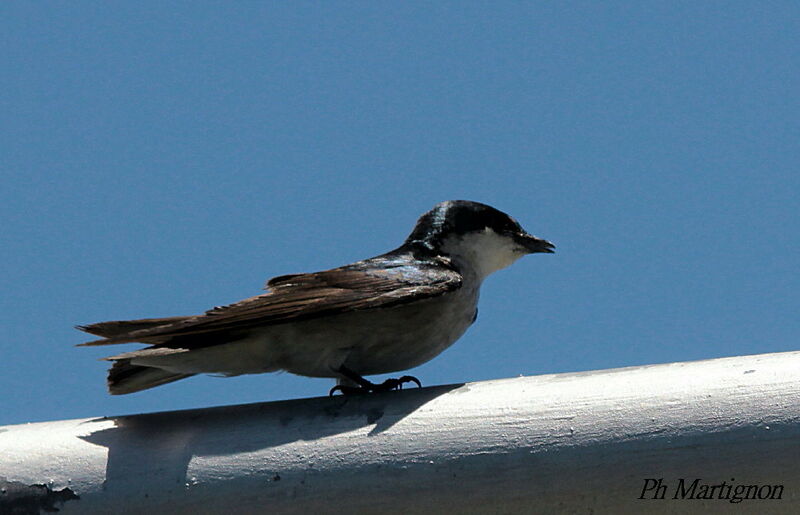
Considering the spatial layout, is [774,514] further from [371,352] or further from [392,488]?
[371,352]

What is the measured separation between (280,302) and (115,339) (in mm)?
539

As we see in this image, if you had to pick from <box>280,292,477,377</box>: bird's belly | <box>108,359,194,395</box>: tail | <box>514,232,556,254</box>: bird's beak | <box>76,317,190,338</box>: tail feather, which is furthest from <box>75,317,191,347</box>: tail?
<box>514,232,556,254</box>: bird's beak

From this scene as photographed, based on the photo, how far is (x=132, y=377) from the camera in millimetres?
3494

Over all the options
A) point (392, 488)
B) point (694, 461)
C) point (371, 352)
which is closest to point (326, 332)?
point (371, 352)

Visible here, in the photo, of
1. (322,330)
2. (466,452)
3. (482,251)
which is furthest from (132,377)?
(482,251)

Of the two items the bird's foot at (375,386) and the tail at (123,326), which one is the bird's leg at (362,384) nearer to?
the bird's foot at (375,386)

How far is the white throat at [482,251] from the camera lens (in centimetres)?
436

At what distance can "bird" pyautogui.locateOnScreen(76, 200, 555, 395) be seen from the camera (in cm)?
335

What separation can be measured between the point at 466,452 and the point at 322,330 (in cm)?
114

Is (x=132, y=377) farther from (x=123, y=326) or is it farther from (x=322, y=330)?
(x=322, y=330)

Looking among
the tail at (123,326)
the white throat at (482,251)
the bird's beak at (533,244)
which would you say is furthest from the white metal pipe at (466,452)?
the bird's beak at (533,244)

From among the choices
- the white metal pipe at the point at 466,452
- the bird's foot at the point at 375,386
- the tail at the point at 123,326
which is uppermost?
the tail at the point at 123,326

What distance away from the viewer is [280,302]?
346 cm

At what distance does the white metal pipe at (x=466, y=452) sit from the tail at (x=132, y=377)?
0.63 meters
